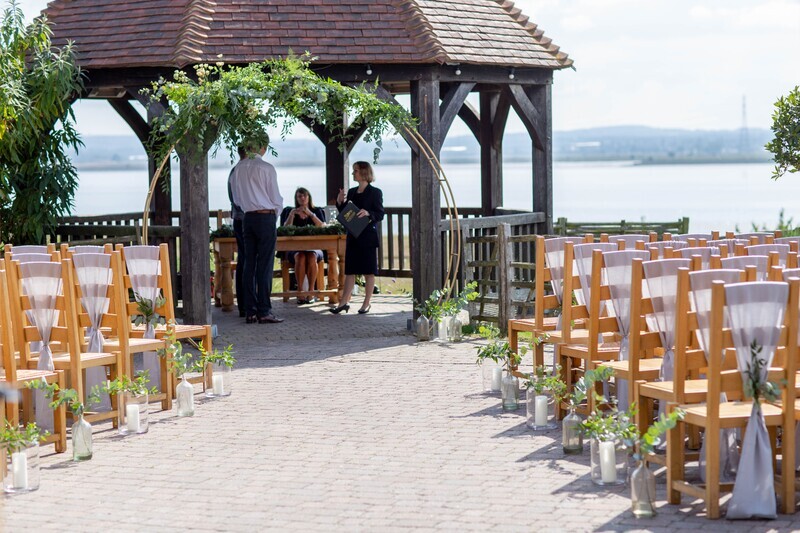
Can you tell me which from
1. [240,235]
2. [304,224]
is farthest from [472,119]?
[240,235]

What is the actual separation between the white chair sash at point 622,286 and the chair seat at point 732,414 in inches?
59.6

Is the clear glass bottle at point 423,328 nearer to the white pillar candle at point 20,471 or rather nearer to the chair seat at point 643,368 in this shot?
the chair seat at point 643,368

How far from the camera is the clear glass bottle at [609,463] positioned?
6.98 m

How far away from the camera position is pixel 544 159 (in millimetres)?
16266

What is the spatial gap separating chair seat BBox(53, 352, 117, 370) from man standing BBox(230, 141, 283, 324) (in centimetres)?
554

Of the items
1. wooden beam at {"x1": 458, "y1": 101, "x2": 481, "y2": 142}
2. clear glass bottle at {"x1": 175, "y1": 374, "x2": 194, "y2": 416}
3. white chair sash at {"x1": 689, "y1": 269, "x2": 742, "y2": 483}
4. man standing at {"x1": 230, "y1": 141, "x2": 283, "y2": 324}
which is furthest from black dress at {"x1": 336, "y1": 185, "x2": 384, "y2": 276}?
white chair sash at {"x1": 689, "y1": 269, "x2": 742, "y2": 483}

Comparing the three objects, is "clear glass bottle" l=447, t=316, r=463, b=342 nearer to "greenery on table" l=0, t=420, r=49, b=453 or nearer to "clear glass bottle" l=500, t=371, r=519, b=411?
"clear glass bottle" l=500, t=371, r=519, b=411

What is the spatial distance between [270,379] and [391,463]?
12.0 ft

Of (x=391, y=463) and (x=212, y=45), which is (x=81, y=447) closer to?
(x=391, y=463)

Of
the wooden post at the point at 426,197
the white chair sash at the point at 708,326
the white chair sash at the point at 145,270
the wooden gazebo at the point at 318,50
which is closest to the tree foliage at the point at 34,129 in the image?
the wooden gazebo at the point at 318,50

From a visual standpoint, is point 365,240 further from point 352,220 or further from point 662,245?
point 662,245

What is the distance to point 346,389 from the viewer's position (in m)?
10.6

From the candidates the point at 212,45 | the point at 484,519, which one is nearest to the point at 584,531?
the point at 484,519

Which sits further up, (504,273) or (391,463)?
(504,273)
